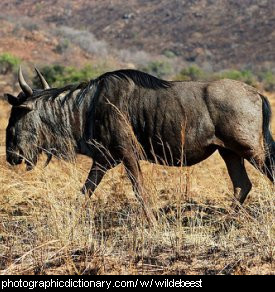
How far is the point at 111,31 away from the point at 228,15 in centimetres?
1063

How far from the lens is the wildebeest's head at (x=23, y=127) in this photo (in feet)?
21.2

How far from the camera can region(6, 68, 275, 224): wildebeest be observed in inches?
228

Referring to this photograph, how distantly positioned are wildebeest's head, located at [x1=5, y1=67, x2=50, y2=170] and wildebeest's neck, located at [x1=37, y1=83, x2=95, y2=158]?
0.09 m

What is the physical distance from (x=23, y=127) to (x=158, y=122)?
5.18 feet

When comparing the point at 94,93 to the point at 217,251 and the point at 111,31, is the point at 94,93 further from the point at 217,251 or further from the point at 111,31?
the point at 111,31

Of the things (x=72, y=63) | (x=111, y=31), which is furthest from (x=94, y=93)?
(x=111, y=31)

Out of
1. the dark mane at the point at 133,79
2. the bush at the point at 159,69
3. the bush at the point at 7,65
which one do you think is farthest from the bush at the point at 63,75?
the dark mane at the point at 133,79

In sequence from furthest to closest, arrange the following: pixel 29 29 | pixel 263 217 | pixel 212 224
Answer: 1. pixel 29 29
2. pixel 212 224
3. pixel 263 217

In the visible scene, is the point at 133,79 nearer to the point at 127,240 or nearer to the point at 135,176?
the point at 135,176

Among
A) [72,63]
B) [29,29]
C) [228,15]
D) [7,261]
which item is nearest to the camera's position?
[7,261]

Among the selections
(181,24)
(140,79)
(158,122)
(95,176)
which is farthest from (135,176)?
(181,24)

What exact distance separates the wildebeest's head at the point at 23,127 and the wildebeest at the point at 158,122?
12cm

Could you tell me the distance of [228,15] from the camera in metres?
51.8

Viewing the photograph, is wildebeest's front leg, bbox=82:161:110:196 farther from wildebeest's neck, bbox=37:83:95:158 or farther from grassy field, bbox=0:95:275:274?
wildebeest's neck, bbox=37:83:95:158
